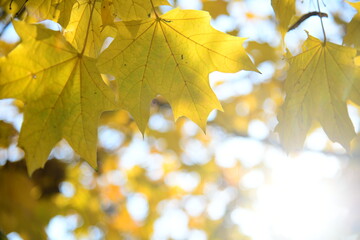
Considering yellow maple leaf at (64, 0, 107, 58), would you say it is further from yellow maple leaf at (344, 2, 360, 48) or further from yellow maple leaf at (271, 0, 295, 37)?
yellow maple leaf at (344, 2, 360, 48)

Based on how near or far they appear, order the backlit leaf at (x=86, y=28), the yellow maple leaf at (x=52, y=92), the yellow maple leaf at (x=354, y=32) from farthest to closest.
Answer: the yellow maple leaf at (x=354, y=32)
the backlit leaf at (x=86, y=28)
the yellow maple leaf at (x=52, y=92)

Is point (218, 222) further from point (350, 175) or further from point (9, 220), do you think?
point (9, 220)

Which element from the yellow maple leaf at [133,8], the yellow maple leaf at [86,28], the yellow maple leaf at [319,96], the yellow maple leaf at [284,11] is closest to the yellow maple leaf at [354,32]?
the yellow maple leaf at [319,96]

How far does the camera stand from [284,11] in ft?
5.15

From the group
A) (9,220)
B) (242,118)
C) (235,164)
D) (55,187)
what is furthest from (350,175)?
(9,220)

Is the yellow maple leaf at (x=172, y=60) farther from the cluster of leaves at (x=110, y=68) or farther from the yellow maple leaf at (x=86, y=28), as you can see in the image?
the yellow maple leaf at (x=86, y=28)

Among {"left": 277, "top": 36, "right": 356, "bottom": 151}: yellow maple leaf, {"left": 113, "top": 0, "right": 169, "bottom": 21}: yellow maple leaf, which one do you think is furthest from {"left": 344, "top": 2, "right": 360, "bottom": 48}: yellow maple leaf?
{"left": 113, "top": 0, "right": 169, "bottom": 21}: yellow maple leaf

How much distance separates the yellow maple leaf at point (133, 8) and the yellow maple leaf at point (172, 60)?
0.04 m

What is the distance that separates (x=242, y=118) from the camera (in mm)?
5547

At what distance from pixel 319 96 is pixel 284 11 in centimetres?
52

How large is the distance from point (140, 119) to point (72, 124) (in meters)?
0.34

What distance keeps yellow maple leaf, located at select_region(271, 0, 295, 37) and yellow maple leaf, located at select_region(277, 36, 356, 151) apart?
20cm

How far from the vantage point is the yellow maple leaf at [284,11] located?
1.56 meters

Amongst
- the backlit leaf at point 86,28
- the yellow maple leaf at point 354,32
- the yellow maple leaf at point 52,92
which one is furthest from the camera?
the yellow maple leaf at point 354,32
